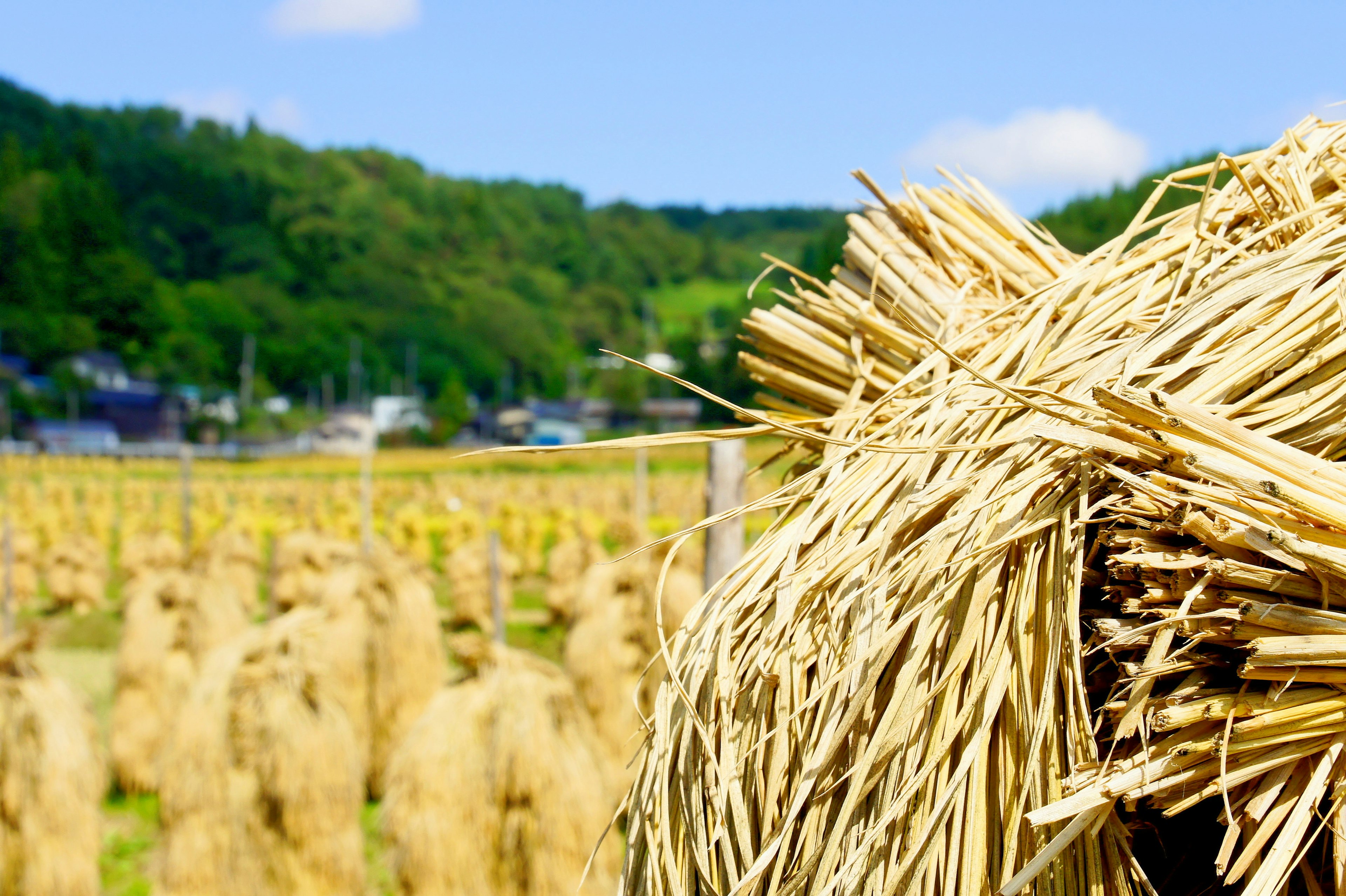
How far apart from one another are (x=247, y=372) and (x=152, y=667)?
3008 inches

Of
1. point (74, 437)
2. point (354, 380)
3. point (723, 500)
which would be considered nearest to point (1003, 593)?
point (723, 500)

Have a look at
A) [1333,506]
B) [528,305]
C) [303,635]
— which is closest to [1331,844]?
[1333,506]

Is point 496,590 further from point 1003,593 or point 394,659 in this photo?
point 1003,593

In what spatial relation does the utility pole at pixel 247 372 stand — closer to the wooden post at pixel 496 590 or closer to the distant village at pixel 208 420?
the distant village at pixel 208 420

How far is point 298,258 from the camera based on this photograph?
11175cm

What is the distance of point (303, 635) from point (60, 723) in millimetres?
2520

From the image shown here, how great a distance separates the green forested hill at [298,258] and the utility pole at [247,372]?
1.26 m

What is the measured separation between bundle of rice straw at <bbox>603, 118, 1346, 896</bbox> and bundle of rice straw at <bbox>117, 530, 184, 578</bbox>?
26.2 metres

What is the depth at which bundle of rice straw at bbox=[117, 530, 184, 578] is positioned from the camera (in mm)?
25781

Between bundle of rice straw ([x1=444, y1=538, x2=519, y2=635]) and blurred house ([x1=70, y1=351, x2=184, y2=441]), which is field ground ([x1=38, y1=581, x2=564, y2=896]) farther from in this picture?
blurred house ([x1=70, y1=351, x2=184, y2=441])

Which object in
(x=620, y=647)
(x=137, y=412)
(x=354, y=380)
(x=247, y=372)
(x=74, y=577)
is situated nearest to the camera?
(x=620, y=647)

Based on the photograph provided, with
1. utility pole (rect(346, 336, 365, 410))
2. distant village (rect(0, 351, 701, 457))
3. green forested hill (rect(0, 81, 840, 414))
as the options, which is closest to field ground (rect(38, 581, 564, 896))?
distant village (rect(0, 351, 701, 457))

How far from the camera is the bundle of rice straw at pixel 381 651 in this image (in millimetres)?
12320

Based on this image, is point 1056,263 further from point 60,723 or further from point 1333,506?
point 60,723
